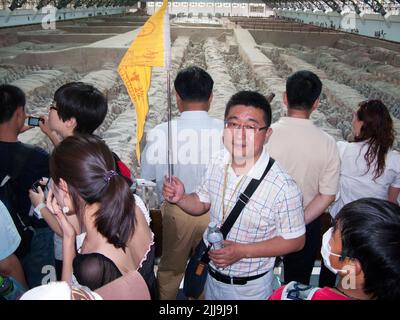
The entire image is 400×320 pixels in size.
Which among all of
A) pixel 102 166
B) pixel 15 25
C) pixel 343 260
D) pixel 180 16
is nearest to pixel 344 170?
pixel 343 260

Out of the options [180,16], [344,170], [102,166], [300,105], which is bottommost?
[344,170]

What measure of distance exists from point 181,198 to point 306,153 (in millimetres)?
672

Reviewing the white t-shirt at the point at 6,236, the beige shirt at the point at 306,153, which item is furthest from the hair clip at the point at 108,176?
the beige shirt at the point at 306,153

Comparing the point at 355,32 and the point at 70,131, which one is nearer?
the point at 70,131

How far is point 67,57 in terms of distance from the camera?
12.1 meters

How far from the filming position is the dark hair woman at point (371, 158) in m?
1.97

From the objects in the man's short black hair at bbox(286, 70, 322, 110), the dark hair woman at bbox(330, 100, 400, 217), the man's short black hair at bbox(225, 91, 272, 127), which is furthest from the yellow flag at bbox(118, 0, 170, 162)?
the dark hair woman at bbox(330, 100, 400, 217)

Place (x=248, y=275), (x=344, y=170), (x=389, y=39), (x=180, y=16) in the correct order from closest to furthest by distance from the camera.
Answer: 1. (x=248, y=275)
2. (x=344, y=170)
3. (x=389, y=39)
4. (x=180, y=16)

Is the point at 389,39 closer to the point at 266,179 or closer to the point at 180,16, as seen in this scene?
the point at 266,179

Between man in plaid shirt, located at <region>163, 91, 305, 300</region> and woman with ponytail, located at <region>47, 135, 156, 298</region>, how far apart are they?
1.13ft

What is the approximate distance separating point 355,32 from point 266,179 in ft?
70.9

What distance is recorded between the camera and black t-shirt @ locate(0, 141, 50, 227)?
1.90 metres

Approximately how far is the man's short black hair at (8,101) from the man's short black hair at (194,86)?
83cm

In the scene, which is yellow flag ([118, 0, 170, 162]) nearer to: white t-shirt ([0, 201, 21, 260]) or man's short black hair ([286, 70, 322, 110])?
man's short black hair ([286, 70, 322, 110])
